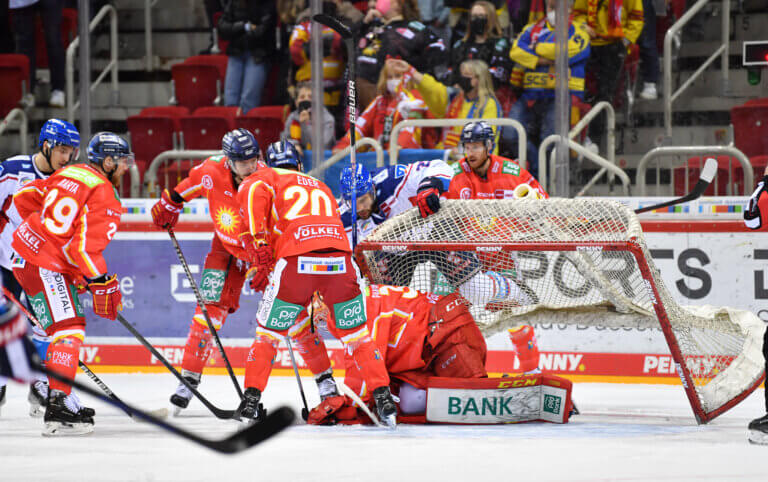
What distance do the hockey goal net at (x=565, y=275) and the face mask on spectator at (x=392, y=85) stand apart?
1646mm

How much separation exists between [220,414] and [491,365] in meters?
1.89

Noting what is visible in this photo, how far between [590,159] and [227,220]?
2.06 metres

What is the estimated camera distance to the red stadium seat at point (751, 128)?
5648 mm

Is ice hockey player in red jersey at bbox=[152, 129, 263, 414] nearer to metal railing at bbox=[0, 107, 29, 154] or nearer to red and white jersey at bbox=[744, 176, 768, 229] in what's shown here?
metal railing at bbox=[0, 107, 29, 154]

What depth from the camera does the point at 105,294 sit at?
14.0ft

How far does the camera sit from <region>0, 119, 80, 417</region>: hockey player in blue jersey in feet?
15.4

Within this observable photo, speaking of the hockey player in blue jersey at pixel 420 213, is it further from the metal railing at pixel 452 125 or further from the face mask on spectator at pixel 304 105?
the face mask on spectator at pixel 304 105

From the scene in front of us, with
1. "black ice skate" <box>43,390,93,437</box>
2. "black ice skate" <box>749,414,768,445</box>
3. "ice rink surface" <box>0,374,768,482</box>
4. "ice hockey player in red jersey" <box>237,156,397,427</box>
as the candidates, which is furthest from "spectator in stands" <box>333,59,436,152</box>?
"black ice skate" <box>749,414,768,445</box>

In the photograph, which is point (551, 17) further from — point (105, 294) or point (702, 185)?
point (105, 294)

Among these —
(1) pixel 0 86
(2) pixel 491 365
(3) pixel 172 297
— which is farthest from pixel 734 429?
(1) pixel 0 86

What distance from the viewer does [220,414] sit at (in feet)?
15.2

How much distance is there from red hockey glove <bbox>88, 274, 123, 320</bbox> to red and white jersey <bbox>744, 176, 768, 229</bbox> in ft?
8.10

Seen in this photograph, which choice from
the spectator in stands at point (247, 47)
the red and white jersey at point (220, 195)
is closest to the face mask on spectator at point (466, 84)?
the spectator in stands at point (247, 47)

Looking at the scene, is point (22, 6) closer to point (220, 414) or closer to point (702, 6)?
point (220, 414)
